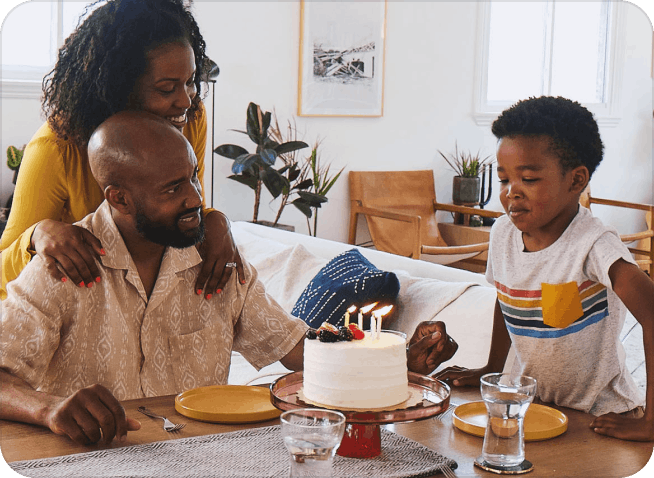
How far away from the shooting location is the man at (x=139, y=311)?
1398 millimetres

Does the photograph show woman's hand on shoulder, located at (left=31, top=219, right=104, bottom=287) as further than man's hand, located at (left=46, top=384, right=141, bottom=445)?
Yes

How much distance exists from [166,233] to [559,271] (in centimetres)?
74

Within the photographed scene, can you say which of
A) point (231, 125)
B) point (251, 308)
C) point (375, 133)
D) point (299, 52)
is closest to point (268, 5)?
point (299, 52)

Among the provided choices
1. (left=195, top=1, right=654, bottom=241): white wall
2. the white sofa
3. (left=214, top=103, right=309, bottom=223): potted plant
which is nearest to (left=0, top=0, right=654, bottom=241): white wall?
(left=195, top=1, right=654, bottom=241): white wall

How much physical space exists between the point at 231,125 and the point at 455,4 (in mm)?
2184

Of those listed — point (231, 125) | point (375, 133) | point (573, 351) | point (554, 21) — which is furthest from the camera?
point (554, 21)

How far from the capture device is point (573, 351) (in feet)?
5.08

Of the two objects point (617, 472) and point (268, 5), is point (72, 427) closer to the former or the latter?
point (617, 472)

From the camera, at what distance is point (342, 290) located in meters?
2.66

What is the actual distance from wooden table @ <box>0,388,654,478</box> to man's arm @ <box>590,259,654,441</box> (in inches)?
0.6

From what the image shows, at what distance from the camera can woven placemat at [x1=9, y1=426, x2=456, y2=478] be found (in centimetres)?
108

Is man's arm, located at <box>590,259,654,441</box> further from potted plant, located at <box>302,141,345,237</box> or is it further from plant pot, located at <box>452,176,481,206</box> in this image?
plant pot, located at <box>452,176,481,206</box>

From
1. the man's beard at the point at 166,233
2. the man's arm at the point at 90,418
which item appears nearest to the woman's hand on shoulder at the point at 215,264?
the man's beard at the point at 166,233

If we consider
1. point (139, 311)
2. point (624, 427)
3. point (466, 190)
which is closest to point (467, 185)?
point (466, 190)
